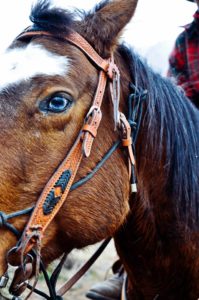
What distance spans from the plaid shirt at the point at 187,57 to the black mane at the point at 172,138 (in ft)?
4.14

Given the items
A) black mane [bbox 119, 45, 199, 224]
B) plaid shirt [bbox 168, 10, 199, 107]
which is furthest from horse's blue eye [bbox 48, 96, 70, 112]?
plaid shirt [bbox 168, 10, 199, 107]

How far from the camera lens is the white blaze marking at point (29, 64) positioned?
2174 millimetres

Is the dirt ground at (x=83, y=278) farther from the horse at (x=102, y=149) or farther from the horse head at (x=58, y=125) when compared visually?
the horse head at (x=58, y=125)

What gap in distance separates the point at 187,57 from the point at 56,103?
2.10 meters

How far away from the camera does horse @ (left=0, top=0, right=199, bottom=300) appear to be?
2152 millimetres

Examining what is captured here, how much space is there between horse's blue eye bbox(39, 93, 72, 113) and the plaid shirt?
5.86 feet

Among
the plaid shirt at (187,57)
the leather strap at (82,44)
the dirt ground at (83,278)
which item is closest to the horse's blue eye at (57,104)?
the leather strap at (82,44)

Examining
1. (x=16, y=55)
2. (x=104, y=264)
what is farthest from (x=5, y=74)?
(x=104, y=264)

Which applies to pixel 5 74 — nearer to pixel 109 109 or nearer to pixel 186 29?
pixel 109 109

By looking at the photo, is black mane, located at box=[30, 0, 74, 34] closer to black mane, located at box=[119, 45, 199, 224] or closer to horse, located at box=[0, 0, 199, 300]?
horse, located at box=[0, 0, 199, 300]

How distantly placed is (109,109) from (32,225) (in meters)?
0.67

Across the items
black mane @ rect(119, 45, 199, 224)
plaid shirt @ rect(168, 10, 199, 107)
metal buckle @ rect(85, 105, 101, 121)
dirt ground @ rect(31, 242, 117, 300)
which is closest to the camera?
metal buckle @ rect(85, 105, 101, 121)

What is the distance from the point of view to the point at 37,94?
7.12 ft

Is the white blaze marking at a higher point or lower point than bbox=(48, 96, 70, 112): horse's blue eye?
higher
